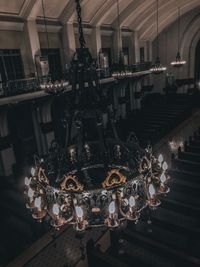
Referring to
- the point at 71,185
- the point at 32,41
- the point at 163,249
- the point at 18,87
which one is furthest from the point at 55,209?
the point at 32,41

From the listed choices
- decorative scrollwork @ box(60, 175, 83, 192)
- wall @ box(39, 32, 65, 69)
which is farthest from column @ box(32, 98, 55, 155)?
decorative scrollwork @ box(60, 175, 83, 192)

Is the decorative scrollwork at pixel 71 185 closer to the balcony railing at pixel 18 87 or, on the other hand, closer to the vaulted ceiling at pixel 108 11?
the balcony railing at pixel 18 87

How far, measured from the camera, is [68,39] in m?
14.1

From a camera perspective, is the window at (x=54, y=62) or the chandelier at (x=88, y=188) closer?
the chandelier at (x=88, y=188)

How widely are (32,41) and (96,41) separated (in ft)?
17.6

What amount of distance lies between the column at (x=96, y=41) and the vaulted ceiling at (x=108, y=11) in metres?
0.41

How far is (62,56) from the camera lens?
48.2ft

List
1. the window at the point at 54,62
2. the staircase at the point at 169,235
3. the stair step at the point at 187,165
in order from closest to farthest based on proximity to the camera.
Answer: the staircase at the point at 169,235 < the stair step at the point at 187,165 < the window at the point at 54,62

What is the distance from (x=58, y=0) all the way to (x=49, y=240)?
36.7 feet

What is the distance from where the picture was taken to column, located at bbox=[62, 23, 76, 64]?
45.9ft

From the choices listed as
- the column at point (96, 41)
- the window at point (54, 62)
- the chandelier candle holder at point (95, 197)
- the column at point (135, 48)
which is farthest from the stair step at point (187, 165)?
the column at point (135, 48)

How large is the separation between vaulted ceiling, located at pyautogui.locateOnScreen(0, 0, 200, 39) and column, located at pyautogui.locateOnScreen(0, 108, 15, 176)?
4.72 m

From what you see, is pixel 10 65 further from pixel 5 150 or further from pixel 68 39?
pixel 5 150

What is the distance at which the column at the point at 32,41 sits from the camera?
11.9 metres
